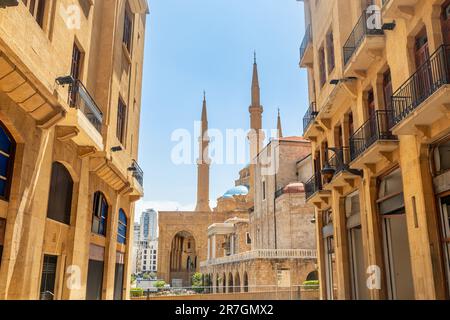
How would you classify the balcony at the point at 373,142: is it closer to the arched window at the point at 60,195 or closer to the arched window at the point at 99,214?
the arched window at the point at 60,195

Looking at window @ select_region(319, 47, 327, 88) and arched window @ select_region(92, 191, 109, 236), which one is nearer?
arched window @ select_region(92, 191, 109, 236)

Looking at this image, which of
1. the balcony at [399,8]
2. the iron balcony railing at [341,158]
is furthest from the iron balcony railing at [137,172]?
the balcony at [399,8]

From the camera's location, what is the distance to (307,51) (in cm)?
1930

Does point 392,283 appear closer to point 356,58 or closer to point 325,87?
point 356,58

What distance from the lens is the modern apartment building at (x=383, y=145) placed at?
8.52 m

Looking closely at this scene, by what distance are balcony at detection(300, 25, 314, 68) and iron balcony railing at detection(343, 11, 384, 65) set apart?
19.2ft

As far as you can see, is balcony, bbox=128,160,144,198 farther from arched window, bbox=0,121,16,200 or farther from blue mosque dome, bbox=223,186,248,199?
blue mosque dome, bbox=223,186,248,199

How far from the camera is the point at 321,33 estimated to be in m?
17.0

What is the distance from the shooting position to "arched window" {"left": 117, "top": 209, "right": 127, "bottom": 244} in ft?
57.6

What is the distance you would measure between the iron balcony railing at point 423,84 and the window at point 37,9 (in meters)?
8.19

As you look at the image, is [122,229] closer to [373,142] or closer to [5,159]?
[5,159]

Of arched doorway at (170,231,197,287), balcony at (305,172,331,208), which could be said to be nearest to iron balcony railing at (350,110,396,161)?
balcony at (305,172,331,208)

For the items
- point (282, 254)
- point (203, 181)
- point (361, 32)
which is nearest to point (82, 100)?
point (361, 32)

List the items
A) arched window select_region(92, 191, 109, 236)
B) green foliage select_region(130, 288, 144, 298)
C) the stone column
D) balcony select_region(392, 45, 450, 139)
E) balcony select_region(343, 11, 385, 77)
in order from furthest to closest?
1. green foliage select_region(130, 288, 144, 298)
2. arched window select_region(92, 191, 109, 236)
3. balcony select_region(343, 11, 385, 77)
4. the stone column
5. balcony select_region(392, 45, 450, 139)
